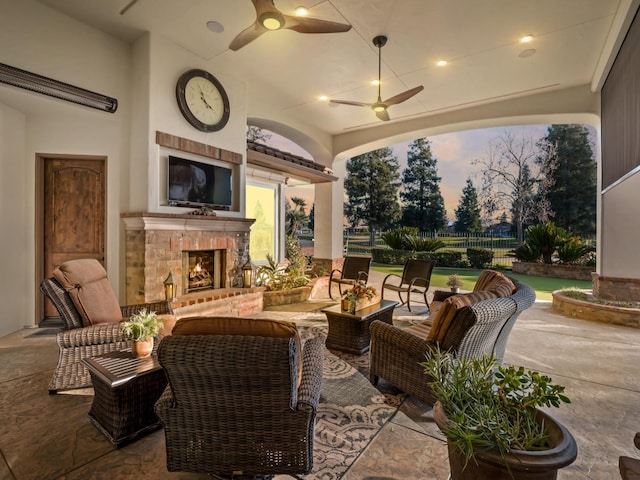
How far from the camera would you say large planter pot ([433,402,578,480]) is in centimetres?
116

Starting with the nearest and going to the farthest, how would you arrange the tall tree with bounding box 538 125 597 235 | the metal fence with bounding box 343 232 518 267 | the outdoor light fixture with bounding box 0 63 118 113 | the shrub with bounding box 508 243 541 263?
the outdoor light fixture with bounding box 0 63 118 113, the shrub with bounding box 508 243 541 263, the tall tree with bounding box 538 125 597 235, the metal fence with bounding box 343 232 518 267

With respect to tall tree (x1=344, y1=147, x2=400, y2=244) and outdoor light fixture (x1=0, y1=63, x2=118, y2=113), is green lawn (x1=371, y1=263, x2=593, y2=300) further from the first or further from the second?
outdoor light fixture (x1=0, y1=63, x2=118, y2=113)

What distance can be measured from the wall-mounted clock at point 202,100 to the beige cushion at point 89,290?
8.34 ft

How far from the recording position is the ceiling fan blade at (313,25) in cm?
298

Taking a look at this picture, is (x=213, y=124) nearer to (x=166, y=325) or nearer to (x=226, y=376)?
(x=166, y=325)

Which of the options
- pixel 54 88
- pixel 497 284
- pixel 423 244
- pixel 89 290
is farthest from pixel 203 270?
pixel 423 244

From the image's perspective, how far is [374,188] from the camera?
16.7 meters

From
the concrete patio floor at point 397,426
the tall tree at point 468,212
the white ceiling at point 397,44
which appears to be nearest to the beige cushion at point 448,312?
the concrete patio floor at point 397,426

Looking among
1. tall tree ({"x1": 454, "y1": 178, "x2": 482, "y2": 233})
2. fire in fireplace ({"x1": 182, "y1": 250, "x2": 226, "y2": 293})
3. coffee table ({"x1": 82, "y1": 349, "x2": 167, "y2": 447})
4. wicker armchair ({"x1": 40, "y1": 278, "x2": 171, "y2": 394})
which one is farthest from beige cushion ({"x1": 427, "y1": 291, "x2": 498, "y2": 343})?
tall tree ({"x1": 454, "y1": 178, "x2": 482, "y2": 233})

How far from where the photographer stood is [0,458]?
1.84 m

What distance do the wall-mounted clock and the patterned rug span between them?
371cm

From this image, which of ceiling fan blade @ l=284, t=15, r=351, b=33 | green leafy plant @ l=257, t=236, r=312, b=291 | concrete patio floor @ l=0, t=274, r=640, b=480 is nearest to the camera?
concrete patio floor @ l=0, t=274, r=640, b=480

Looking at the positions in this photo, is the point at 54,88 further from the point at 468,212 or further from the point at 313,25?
the point at 468,212

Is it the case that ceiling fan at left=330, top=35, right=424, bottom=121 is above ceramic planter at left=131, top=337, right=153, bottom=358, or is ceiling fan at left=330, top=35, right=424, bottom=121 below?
above
